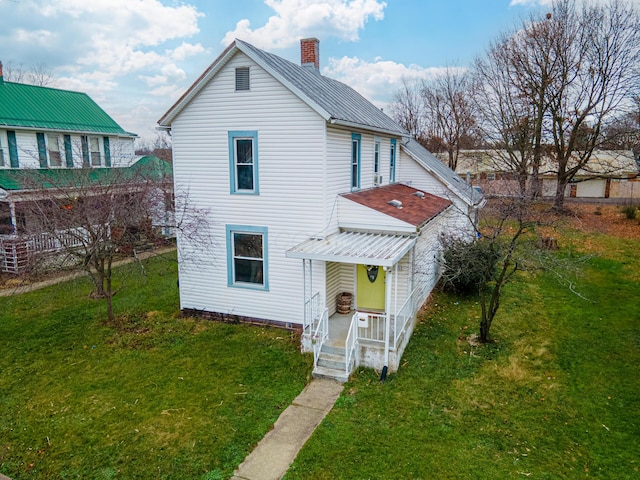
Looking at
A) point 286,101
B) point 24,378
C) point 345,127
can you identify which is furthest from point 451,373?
point 24,378

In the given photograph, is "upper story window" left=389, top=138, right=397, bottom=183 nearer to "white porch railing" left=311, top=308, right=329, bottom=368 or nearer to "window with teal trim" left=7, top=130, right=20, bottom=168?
"white porch railing" left=311, top=308, right=329, bottom=368

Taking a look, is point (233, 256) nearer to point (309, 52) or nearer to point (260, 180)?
point (260, 180)

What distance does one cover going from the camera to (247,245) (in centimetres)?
1235

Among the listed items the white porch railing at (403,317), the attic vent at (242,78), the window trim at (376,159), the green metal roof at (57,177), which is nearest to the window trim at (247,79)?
the attic vent at (242,78)

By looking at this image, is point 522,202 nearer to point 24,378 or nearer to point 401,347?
point 401,347

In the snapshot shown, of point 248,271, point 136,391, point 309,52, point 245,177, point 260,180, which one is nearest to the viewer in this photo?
point 136,391

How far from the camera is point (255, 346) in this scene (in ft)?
36.6

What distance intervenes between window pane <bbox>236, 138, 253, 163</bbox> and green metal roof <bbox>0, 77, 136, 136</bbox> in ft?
49.6

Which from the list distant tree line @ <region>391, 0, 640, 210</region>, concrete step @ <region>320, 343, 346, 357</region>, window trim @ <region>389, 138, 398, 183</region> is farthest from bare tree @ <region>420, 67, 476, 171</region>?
concrete step @ <region>320, 343, 346, 357</region>

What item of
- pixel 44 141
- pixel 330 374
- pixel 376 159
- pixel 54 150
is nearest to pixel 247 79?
pixel 376 159

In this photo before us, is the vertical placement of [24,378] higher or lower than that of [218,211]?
lower

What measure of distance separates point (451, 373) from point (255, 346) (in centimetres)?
489

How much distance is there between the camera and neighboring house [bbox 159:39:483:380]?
10.7 m

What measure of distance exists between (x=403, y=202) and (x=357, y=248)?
4525 mm
